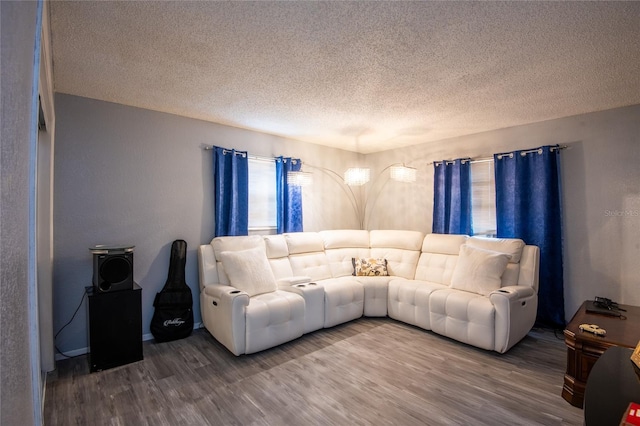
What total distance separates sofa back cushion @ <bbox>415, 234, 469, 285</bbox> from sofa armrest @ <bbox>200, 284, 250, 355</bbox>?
7.73ft

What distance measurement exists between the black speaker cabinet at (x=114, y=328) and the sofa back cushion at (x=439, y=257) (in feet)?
10.7

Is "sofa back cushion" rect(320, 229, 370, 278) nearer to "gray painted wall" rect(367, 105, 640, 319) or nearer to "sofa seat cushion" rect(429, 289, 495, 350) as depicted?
"sofa seat cushion" rect(429, 289, 495, 350)

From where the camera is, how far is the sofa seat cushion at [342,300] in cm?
355

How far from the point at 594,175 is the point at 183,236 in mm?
4671

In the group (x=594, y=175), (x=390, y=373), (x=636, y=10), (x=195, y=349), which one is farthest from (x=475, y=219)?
(x=195, y=349)

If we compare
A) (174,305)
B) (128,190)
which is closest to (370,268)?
(174,305)

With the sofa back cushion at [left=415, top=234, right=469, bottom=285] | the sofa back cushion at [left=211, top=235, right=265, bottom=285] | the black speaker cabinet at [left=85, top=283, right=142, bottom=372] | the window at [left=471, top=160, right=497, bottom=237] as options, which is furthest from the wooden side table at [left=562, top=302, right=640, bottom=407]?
the black speaker cabinet at [left=85, top=283, right=142, bottom=372]

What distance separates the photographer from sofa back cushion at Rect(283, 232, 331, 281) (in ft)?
13.3

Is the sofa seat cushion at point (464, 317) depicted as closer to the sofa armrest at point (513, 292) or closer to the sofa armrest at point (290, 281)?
the sofa armrest at point (513, 292)

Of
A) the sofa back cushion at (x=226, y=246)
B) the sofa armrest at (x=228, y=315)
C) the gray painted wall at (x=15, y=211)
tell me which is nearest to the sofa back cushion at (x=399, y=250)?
the sofa back cushion at (x=226, y=246)

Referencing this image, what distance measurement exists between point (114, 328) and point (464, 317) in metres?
3.30

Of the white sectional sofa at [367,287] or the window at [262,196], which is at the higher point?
the window at [262,196]

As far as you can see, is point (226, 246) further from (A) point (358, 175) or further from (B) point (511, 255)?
(B) point (511, 255)

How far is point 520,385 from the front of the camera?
240cm
